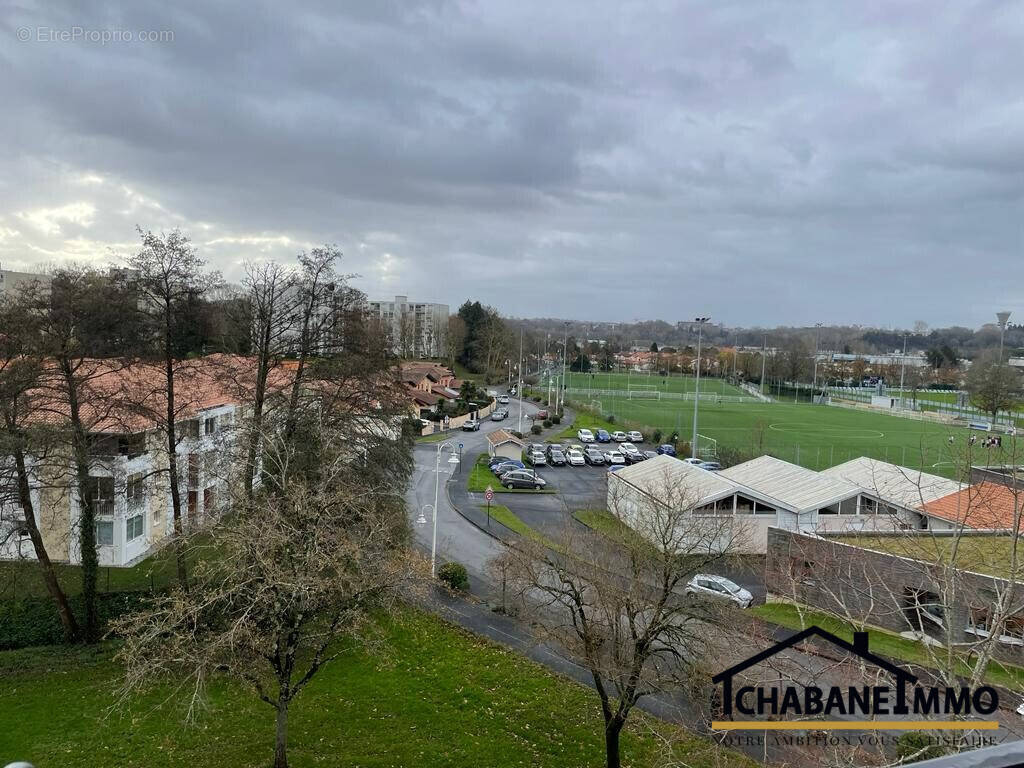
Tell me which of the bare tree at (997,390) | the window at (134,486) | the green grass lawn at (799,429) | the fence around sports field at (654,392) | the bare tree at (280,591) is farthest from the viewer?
the fence around sports field at (654,392)

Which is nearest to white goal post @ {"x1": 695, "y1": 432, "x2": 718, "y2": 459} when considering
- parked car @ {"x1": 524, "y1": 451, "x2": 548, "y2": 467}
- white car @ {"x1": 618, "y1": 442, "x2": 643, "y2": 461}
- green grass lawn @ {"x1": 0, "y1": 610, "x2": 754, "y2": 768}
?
white car @ {"x1": 618, "y1": 442, "x2": 643, "y2": 461}

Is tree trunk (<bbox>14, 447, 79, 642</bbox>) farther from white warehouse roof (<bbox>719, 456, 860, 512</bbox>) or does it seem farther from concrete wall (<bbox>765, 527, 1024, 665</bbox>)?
white warehouse roof (<bbox>719, 456, 860, 512</bbox>)

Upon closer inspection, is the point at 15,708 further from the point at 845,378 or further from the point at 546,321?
the point at 546,321

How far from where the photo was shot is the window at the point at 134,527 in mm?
20830

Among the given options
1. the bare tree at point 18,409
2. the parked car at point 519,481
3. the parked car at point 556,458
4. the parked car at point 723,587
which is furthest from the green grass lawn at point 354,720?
the parked car at point 556,458

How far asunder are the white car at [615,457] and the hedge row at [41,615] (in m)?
26.7

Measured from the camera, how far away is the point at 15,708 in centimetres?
1275

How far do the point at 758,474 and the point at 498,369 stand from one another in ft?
202

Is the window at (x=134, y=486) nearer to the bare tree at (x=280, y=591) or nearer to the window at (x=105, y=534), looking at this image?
the window at (x=105, y=534)

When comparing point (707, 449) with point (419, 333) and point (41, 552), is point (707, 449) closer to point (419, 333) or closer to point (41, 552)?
point (41, 552)

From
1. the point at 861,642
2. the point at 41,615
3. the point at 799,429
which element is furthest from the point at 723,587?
the point at 799,429

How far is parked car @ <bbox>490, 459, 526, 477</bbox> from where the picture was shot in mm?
34053

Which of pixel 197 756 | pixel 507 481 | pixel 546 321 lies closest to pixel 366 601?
pixel 197 756

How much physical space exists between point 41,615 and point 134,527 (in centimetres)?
492
